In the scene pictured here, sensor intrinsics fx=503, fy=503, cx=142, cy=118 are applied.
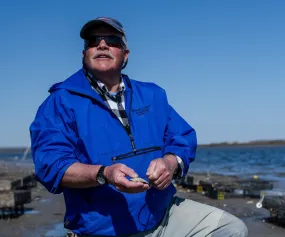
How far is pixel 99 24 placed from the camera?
3.68 m

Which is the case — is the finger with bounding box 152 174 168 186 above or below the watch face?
below

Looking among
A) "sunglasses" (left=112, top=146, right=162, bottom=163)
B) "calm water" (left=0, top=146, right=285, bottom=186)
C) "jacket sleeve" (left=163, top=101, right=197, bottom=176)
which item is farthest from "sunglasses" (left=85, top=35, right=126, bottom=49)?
"calm water" (left=0, top=146, right=285, bottom=186)

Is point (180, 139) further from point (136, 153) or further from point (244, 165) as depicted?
point (244, 165)

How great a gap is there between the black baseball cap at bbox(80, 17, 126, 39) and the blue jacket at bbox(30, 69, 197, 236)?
→ 0.36 metres

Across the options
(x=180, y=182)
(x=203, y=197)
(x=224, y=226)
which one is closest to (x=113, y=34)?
(x=224, y=226)

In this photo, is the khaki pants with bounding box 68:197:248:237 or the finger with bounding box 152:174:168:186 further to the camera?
the khaki pants with bounding box 68:197:248:237

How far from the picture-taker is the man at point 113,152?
3.16 metres

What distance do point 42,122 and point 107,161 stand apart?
19.8 inches

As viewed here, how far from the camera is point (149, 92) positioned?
386 cm

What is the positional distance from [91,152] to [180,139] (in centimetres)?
70

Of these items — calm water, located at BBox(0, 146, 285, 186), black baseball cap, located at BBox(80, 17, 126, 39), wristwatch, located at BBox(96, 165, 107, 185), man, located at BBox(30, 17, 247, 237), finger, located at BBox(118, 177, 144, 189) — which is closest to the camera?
finger, located at BBox(118, 177, 144, 189)

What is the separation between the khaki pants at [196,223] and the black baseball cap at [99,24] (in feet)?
4.45

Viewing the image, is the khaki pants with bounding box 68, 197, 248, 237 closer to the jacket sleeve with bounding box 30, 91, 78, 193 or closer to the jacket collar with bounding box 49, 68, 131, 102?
the jacket sleeve with bounding box 30, 91, 78, 193

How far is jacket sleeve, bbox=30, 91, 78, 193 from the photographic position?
3.15 metres
